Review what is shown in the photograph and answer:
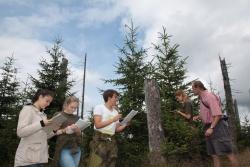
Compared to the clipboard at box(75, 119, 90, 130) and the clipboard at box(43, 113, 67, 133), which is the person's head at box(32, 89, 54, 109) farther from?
the clipboard at box(75, 119, 90, 130)

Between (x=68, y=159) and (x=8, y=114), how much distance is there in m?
8.09

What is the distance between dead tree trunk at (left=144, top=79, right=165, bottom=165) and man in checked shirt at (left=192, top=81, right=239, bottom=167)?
2955mm

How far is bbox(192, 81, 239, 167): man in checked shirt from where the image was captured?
6520mm

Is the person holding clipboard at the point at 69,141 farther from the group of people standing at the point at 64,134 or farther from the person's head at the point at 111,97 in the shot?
the person's head at the point at 111,97

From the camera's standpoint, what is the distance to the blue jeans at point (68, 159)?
5570 mm

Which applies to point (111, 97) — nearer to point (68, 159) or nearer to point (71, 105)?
point (71, 105)

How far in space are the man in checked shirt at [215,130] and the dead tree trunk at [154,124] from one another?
2.95 metres

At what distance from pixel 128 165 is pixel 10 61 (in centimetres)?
797

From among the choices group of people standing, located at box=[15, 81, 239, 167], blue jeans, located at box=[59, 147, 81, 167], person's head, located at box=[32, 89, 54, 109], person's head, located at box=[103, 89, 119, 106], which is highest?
person's head, located at box=[103, 89, 119, 106]

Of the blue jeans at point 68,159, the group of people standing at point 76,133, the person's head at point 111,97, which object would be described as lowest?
the blue jeans at point 68,159

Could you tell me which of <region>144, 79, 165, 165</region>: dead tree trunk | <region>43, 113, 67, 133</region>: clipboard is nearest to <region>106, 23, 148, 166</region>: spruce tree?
<region>144, 79, 165, 165</region>: dead tree trunk

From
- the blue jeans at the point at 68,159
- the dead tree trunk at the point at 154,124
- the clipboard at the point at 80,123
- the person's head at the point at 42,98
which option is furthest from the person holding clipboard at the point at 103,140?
the dead tree trunk at the point at 154,124

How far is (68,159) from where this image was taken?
220 inches

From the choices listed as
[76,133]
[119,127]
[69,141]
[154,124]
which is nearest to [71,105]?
[76,133]
